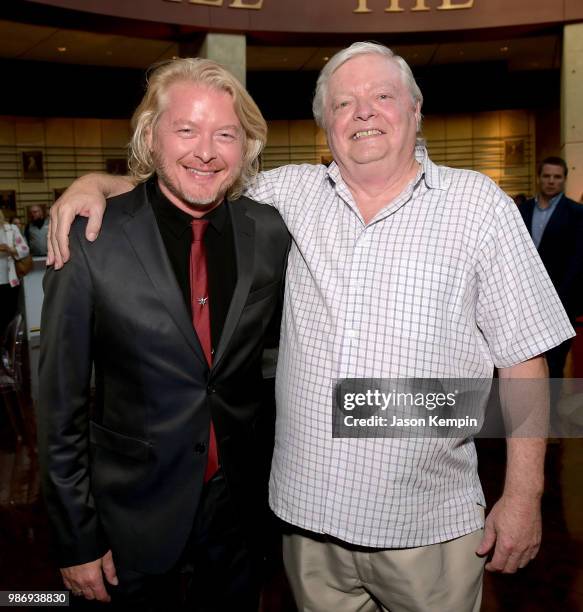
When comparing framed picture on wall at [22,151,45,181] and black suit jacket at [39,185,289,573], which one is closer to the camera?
black suit jacket at [39,185,289,573]

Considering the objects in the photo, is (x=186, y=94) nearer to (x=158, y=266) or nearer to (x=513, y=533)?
(x=158, y=266)

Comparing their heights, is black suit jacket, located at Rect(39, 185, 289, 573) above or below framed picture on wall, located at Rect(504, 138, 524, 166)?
below

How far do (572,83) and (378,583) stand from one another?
→ 865 centimetres

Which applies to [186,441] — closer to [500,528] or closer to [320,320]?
[320,320]

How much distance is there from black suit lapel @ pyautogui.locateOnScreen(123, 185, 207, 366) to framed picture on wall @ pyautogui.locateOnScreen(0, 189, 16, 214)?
1230cm

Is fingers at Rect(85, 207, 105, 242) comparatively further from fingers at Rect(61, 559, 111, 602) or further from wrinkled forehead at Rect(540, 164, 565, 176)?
wrinkled forehead at Rect(540, 164, 565, 176)

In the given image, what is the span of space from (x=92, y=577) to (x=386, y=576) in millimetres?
766

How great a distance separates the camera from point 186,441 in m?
1.63

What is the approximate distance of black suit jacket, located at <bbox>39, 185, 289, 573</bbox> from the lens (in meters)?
1.59

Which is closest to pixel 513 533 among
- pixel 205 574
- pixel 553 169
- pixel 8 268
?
pixel 205 574

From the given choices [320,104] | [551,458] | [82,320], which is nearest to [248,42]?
[551,458]

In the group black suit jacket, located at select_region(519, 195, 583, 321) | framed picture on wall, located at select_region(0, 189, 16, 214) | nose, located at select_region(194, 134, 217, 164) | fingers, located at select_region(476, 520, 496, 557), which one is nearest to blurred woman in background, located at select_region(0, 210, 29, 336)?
black suit jacket, located at select_region(519, 195, 583, 321)

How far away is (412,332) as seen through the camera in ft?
5.22

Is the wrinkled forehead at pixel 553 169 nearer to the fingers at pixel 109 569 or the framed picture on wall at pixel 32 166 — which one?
the fingers at pixel 109 569
